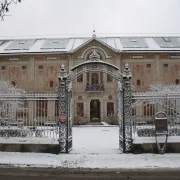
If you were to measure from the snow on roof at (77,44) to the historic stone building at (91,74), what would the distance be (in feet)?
0.40

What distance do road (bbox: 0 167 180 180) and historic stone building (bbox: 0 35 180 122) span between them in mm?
26755

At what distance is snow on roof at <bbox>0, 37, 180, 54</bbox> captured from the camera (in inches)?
1443

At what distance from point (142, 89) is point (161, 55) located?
4.80 metres

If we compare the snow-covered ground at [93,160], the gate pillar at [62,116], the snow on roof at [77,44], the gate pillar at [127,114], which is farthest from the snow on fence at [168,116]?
the snow on roof at [77,44]

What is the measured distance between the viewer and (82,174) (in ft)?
28.6

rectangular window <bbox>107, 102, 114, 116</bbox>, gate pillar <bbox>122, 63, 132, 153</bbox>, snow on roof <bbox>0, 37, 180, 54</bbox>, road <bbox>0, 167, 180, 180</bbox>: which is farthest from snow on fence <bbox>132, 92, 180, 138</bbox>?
snow on roof <bbox>0, 37, 180, 54</bbox>

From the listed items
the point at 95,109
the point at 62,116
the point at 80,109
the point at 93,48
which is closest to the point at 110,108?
the point at 95,109

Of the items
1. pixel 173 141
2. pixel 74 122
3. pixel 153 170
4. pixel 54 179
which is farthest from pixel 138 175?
pixel 74 122

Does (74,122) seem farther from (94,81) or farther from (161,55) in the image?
(161,55)

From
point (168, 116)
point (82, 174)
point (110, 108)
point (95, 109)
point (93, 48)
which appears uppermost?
point (93, 48)

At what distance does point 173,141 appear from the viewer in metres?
11.7

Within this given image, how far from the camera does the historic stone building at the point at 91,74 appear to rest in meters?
36.2

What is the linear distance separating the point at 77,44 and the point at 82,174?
3149cm

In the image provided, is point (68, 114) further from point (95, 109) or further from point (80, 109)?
point (95, 109)
